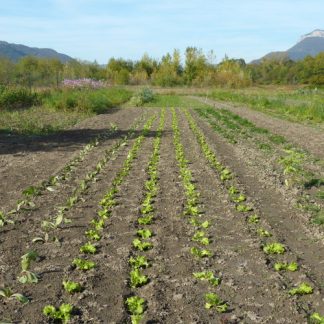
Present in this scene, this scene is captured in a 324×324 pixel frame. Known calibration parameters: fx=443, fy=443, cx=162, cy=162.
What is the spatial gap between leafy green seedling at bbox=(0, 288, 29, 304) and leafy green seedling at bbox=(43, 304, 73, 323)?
0.25 meters

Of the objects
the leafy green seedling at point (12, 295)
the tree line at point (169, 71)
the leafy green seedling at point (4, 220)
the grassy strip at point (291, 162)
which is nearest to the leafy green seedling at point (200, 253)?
the leafy green seedling at point (12, 295)

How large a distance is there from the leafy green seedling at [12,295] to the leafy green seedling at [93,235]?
149 cm

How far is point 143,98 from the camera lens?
32.7m

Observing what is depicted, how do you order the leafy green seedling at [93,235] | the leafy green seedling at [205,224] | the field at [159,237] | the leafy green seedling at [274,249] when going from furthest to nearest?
the leafy green seedling at [205,224]
the leafy green seedling at [93,235]
the leafy green seedling at [274,249]
the field at [159,237]

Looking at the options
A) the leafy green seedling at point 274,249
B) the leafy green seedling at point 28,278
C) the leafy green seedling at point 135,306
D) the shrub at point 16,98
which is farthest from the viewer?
the shrub at point 16,98

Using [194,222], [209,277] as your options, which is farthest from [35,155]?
[209,277]

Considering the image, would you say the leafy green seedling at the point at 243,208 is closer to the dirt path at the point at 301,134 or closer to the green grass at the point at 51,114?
the dirt path at the point at 301,134

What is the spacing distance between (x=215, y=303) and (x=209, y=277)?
20.2 inches

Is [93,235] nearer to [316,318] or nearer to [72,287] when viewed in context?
[72,287]

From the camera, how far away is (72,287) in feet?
13.6

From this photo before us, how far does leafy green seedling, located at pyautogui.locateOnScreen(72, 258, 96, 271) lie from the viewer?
4655 mm

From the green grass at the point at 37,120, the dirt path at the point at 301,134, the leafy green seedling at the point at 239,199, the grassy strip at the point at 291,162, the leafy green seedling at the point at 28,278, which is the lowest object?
the dirt path at the point at 301,134

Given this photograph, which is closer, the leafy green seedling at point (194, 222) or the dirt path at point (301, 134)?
the leafy green seedling at point (194, 222)

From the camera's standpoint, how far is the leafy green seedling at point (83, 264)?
4.66 metres
